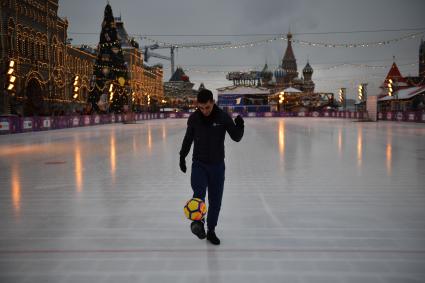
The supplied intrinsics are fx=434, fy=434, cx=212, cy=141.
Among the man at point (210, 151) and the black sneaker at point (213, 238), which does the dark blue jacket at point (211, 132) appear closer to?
the man at point (210, 151)

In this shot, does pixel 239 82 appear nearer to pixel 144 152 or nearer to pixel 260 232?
pixel 144 152

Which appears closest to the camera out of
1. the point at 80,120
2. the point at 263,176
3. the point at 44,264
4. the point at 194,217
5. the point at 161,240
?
the point at 44,264

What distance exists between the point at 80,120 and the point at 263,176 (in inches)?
1337

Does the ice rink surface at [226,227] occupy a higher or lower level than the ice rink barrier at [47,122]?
lower

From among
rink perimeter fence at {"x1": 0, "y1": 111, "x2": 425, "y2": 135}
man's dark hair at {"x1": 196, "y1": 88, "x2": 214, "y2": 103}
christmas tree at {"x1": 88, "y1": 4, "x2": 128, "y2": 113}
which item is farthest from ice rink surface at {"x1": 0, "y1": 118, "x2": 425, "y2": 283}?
christmas tree at {"x1": 88, "y1": 4, "x2": 128, "y2": 113}

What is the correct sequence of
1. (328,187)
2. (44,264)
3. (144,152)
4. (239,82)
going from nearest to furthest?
(44,264) < (328,187) < (144,152) < (239,82)

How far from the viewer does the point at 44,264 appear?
413 centimetres

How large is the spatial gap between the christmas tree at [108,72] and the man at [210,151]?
47693 millimetres

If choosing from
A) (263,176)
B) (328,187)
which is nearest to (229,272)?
(328,187)

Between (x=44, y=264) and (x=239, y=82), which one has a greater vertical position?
(x=239, y=82)

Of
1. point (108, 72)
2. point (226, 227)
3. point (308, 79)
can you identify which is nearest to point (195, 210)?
point (226, 227)

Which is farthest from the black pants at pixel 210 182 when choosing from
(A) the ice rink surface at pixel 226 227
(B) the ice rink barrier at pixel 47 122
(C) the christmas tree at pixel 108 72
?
(C) the christmas tree at pixel 108 72

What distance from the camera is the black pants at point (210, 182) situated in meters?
4.66

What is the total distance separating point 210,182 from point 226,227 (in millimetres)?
936
